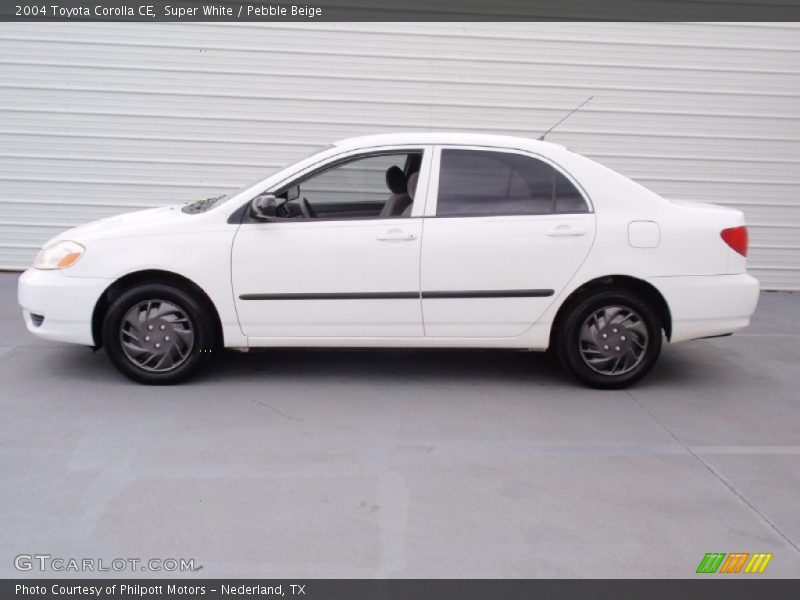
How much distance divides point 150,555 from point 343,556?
0.74 m

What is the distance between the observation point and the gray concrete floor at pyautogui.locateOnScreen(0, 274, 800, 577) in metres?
3.55

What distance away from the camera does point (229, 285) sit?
547 cm

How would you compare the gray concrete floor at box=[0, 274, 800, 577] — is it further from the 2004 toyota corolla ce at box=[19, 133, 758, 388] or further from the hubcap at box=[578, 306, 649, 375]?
the 2004 toyota corolla ce at box=[19, 133, 758, 388]

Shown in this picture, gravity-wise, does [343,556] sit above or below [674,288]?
below

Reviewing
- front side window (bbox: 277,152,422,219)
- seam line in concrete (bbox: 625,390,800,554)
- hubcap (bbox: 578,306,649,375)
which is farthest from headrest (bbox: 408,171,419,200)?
seam line in concrete (bbox: 625,390,800,554)

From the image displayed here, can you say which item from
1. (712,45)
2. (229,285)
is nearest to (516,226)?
(229,285)

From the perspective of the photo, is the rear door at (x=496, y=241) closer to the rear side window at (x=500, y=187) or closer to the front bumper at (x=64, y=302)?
the rear side window at (x=500, y=187)

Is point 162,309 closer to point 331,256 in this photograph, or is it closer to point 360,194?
point 331,256
